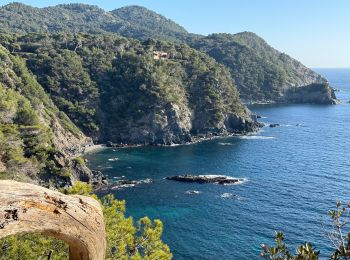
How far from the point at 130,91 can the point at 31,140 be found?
195 ft

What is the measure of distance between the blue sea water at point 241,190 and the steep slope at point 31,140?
8972mm

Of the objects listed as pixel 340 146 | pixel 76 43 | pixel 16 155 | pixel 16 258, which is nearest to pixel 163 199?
pixel 16 155

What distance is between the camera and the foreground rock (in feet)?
269

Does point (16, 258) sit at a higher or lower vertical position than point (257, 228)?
higher

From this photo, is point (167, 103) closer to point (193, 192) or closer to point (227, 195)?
point (193, 192)

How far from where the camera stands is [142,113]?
399 feet

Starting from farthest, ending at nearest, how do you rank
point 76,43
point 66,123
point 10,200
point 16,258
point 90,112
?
→ point 76,43
point 90,112
point 66,123
point 16,258
point 10,200

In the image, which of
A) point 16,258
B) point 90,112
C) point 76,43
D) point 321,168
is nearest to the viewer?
point 16,258

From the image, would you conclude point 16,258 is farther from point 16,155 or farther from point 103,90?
point 103,90

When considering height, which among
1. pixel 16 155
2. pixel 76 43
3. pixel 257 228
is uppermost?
pixel 76 43

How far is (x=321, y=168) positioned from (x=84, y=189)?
258ft

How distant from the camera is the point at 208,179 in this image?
83125mm

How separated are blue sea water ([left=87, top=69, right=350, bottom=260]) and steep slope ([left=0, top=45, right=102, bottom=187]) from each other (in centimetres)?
897

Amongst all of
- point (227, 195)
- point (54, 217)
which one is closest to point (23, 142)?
point (227, 195)
